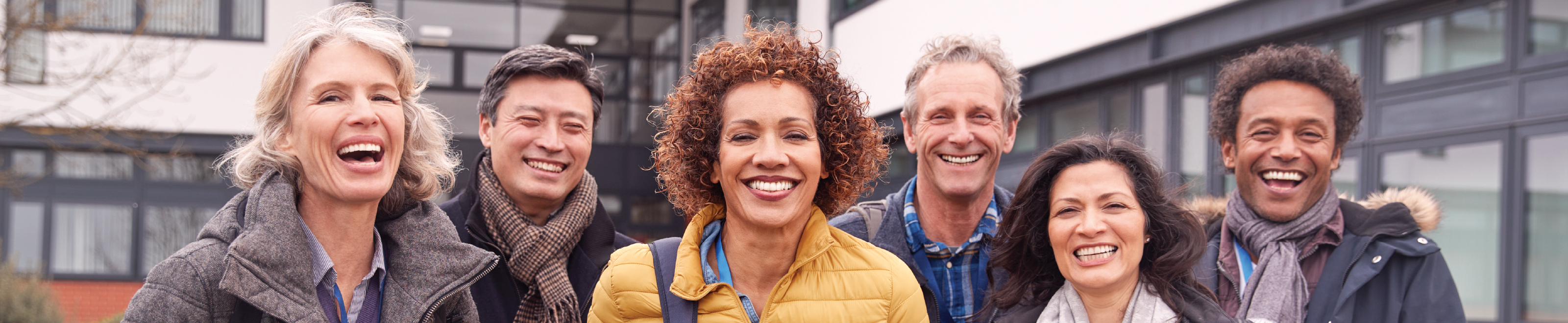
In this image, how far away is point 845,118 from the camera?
2.47m

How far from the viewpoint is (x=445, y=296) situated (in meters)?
2.59

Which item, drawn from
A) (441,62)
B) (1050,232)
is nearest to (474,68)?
(441,62)

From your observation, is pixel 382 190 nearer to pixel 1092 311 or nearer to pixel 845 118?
pixel 845 118

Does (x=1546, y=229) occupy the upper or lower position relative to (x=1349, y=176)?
lower

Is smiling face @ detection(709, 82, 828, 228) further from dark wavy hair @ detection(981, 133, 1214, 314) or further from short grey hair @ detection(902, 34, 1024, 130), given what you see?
short grey hair @ detection(902, 34, 1024, 130)

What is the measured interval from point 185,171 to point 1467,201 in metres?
15.7

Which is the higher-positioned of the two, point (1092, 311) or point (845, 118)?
point (845, 118)

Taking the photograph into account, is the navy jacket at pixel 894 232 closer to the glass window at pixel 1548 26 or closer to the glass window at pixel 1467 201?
the glass window at pixel 1548 26

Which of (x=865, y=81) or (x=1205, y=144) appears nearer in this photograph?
(x=1205, y=144)

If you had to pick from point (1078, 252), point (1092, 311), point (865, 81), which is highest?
point (865, 81)

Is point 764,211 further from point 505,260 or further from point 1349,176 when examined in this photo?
point 1349,176

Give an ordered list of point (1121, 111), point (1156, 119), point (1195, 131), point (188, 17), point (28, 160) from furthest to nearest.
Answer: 1. point (28, 160)
2. point (188, 17)
3. point (1121, 111)
4. point (1156, 119)
5. point (1195, 131)

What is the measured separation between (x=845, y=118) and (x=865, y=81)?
9.01 meters

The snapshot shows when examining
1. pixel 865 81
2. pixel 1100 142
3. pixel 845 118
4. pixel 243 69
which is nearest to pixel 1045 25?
pixel 865 81
